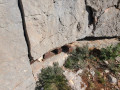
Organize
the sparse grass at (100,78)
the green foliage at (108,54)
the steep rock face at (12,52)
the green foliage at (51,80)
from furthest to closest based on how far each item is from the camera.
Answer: the green foliage at (108,54) → the sparse grass at (100,78) → the green foliage at (51,80) → the steep rock face at (12,52)

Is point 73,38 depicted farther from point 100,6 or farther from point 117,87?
point 117,87

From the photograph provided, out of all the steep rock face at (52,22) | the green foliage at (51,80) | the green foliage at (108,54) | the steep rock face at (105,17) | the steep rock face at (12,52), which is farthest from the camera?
the green foliage at (108,54)

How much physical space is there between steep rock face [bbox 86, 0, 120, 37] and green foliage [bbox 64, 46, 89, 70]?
39 cm

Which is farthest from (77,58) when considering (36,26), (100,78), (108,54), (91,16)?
(36,26)

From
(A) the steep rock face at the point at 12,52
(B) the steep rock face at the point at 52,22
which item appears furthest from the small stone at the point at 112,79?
(A) the steep rock face at the point at 12,52

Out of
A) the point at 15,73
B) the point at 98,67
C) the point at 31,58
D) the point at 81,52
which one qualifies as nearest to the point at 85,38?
the point at 81,52

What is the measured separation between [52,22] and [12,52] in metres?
0.69

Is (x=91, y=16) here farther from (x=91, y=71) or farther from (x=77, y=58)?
(x=91, y=71)

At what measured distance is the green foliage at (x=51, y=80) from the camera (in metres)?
2.48

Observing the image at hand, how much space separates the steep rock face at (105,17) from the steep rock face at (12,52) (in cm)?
122

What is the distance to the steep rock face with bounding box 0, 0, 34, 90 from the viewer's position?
6.09 ft

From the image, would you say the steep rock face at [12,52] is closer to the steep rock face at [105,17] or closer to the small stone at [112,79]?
the steep rock face at [105,17]

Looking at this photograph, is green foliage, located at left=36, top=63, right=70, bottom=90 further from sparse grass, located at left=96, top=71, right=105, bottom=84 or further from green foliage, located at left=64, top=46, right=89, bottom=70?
sparse grass, located at left=96, top=71, right=105, bottom=84

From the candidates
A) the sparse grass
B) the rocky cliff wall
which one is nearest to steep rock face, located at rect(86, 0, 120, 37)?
the rocky cliff wall
